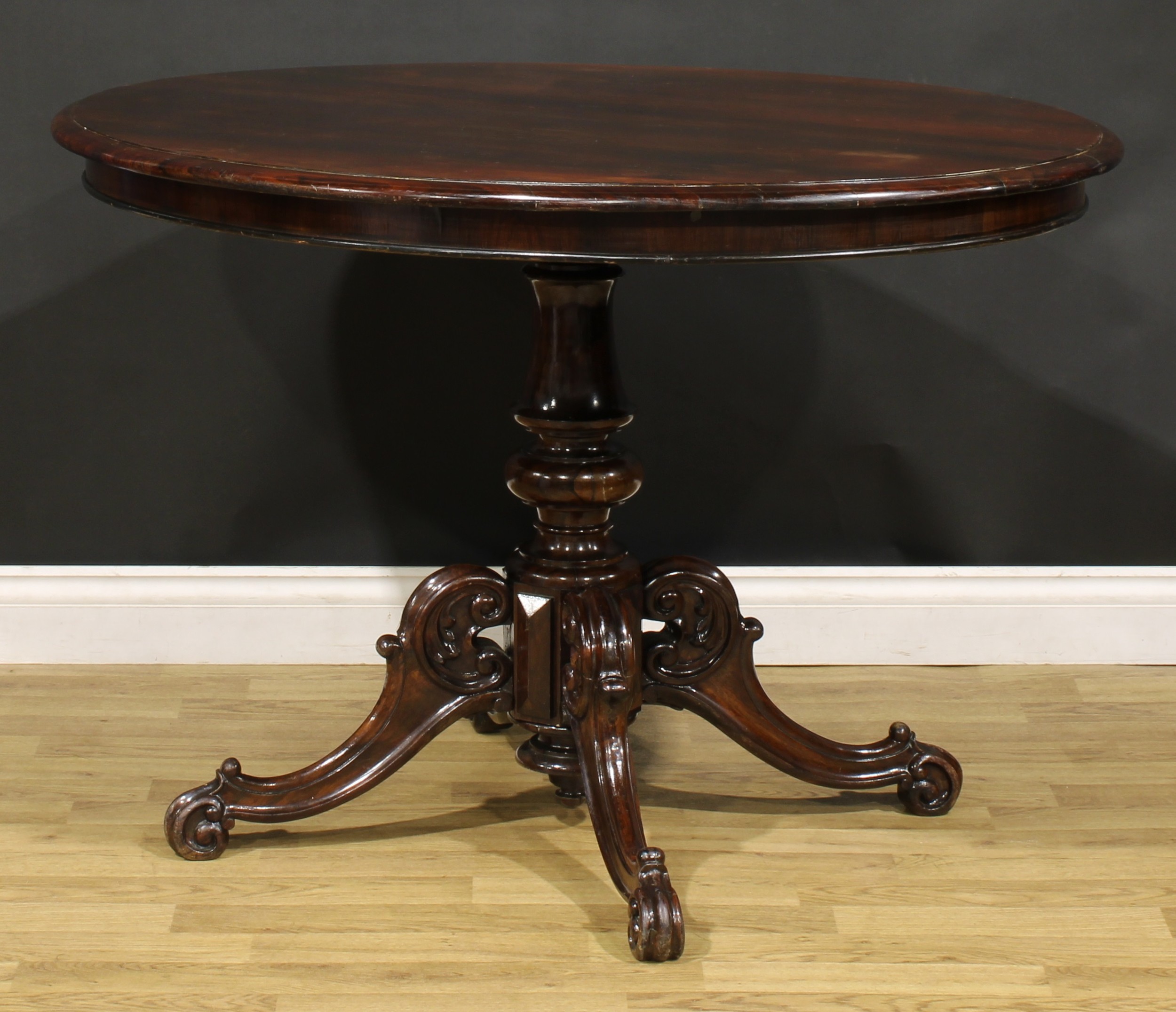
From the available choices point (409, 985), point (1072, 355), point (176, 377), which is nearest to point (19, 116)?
point (176, 377)

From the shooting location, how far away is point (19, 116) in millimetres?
1808

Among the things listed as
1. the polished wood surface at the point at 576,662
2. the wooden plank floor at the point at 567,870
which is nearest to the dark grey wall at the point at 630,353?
the wooden plank floor at the point at 567,870

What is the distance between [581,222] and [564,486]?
0.48m

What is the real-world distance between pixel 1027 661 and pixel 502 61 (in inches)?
43.1

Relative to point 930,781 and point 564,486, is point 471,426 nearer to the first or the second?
point 564,486

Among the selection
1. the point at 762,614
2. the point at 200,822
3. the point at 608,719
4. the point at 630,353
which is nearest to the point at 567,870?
the point at 608,719

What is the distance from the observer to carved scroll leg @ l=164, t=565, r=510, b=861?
149 centimetres

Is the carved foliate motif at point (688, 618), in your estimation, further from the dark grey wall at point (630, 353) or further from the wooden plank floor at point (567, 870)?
the dark grey wall at point (630, 353)

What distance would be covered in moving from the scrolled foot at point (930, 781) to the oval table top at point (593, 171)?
67cm

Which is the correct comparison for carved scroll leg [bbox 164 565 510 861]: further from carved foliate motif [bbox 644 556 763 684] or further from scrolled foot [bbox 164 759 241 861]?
carved foliate motif [bbox 644 556 763 684]

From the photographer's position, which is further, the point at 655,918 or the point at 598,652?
the point at 598,652

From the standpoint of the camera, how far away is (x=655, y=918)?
1.31 metres

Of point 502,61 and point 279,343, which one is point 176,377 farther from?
point 502,61

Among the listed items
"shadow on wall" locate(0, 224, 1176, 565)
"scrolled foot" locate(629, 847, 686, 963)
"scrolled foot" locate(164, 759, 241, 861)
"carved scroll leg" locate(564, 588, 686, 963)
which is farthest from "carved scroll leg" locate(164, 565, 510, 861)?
"shadow on wall" locate(0, 224, 1176, 565)
